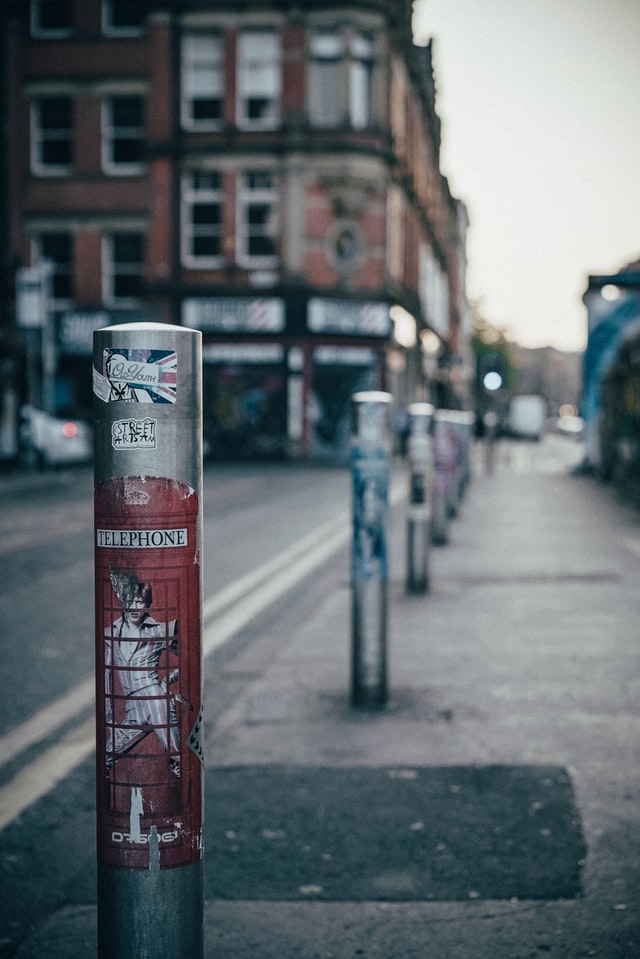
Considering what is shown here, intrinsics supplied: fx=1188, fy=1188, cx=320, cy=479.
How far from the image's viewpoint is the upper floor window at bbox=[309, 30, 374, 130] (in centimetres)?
3547

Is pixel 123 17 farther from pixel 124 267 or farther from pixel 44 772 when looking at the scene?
pixel 44 772

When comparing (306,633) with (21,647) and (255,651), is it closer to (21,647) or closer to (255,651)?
(255,651)

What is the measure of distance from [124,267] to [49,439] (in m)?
11.7

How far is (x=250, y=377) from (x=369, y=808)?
104 ft

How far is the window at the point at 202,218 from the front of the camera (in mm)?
36344

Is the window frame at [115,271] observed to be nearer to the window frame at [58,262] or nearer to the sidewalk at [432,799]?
the window frame at [58,262]

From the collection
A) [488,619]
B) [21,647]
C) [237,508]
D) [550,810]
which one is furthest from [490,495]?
[550,810]

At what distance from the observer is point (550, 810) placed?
14.1 ft

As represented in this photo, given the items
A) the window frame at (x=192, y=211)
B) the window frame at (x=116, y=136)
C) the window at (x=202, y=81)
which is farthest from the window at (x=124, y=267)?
the window at (x=202, y=81)

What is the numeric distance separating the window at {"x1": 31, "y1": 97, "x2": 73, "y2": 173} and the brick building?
6 centimetres

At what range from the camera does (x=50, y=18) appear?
36.9 metres

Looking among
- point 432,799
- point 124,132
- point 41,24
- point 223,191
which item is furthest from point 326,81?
point 432,799

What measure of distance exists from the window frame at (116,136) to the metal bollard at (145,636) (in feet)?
117

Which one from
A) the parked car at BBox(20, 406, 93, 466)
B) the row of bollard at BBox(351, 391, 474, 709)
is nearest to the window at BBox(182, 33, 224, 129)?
the parked car at BBox(20, 406, 93, 466)
